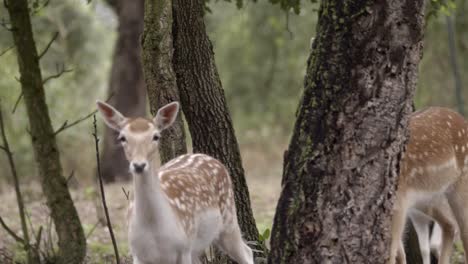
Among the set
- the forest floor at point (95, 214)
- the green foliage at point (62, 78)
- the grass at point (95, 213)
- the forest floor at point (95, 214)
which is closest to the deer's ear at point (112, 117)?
the forest floor at point (95, 214)

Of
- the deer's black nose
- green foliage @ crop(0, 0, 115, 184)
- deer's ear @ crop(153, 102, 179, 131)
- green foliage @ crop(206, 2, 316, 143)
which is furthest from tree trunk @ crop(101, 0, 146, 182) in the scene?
the deer's black nose

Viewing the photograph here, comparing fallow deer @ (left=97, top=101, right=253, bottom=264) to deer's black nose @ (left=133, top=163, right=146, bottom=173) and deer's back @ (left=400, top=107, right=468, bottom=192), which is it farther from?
deer's back @ (left=400, top=107, right=468, bottom=192)

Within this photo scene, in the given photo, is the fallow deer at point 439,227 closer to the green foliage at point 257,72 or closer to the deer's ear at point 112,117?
the deer's ear at point 112,117

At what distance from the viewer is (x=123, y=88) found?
1777cm

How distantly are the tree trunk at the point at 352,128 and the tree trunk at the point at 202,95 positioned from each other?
2.32 m

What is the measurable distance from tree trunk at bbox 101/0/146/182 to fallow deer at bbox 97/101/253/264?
10954 mm

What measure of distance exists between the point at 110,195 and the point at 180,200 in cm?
784

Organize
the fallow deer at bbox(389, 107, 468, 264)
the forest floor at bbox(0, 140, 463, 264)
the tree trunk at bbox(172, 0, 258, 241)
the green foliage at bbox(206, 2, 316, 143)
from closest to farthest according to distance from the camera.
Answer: the tree trunk at bbox(172, 0, 258, 241) < the fallow deer at bbox(389, 107, 468, 264) < the forest floor at bbox(0, 140, 463, 264) < the green foliage at bbox(206, 2, 316, 143)

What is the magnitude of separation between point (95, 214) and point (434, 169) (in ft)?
20.3

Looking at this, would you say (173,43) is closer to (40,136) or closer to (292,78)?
(40,136)

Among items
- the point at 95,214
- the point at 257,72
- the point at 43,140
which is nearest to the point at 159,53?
the point at 43,140

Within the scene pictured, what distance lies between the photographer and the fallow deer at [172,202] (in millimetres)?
5602

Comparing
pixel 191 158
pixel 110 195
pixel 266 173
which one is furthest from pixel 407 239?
pixel 266 173

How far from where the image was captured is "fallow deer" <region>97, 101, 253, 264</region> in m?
5.60
